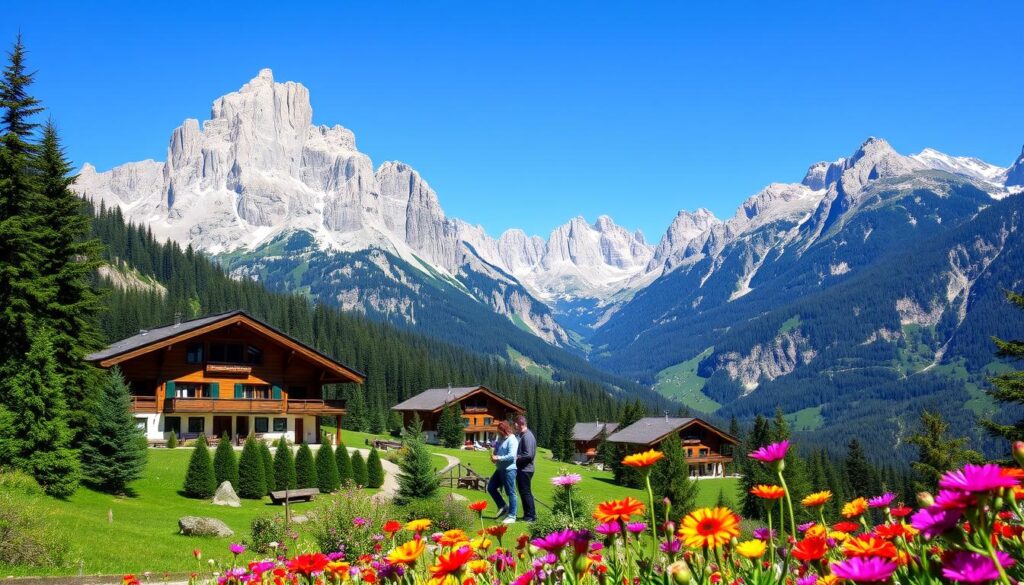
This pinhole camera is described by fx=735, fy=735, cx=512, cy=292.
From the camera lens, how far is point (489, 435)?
8906 cm

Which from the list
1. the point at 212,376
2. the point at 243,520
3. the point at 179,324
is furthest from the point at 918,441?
the point at 179,324

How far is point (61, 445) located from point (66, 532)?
7.86 m

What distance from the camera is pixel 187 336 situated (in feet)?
158

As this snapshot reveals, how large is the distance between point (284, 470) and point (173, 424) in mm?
17086

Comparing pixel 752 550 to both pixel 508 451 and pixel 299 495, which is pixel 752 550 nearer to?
pixel 508 451

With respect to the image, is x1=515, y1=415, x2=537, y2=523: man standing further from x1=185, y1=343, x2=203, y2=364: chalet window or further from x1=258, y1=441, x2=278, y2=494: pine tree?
x1=185, y1=343, x2=203, y2=364: chalet window

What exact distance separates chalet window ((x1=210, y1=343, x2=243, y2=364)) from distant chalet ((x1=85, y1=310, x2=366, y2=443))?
7 cm

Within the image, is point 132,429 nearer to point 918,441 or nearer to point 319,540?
point 319,540

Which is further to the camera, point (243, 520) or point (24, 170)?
point (24, 170)

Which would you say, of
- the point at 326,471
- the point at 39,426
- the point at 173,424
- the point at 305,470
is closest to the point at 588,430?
the point at 173,424

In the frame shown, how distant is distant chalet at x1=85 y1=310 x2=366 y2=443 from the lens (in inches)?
1903

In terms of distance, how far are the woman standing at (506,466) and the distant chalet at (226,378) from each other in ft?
131

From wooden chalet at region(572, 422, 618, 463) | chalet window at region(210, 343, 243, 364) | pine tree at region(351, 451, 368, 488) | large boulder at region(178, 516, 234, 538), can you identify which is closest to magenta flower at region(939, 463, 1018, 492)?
large boulder at region(178, 516, 234, 538)

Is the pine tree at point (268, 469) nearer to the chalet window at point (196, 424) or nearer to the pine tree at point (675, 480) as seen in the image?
the chalet window at point (196, 424)
